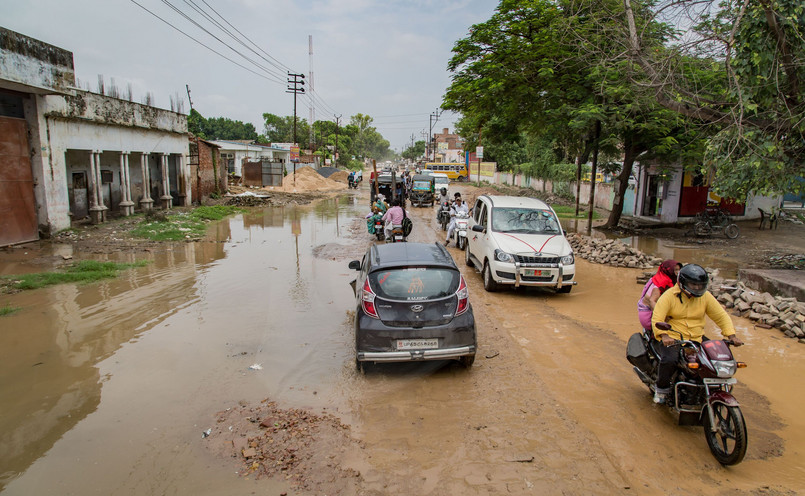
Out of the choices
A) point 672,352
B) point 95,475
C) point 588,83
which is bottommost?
point 95,475

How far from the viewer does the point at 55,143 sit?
51.4ft

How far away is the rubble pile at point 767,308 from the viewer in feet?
23.9

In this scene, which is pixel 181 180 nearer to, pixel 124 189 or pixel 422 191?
pixel 124 189

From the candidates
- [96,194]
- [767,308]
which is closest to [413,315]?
[767,308]

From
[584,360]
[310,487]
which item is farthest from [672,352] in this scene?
[310,487]

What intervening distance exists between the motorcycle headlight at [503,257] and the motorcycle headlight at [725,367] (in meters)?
5.41

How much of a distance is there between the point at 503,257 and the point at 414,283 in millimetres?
4151

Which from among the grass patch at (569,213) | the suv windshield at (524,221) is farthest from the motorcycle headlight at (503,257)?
the grass patch at (569,213)

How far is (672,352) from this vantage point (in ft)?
15.3

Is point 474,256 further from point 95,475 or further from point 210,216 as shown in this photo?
point 210,216

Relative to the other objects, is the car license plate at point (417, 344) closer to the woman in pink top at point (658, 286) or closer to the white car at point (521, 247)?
the woman in pink top at point (658, 286)

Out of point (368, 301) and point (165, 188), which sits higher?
point (165, 188)

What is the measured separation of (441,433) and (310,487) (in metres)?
1.38

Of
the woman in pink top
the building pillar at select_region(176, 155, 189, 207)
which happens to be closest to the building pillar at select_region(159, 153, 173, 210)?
the building pillar at select_region(176, 155, 189, 207)
